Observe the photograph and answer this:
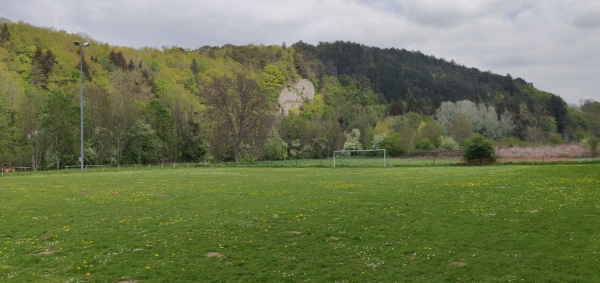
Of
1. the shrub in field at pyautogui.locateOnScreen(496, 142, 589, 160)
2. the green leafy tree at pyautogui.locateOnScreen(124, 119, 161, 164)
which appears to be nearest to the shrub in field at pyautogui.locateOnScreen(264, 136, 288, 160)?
the green leafy tree at pyautogui.locateOnScreen(124, 119, 161, 164)

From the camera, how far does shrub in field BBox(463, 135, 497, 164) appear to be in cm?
6128

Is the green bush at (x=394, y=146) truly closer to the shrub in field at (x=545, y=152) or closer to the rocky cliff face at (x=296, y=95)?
the shrub in field at (x=545, y=152)

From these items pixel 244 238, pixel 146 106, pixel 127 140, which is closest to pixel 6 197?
pixel 244 238

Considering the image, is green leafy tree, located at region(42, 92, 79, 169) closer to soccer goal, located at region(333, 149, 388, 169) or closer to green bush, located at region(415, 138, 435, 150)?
soccer goal, located at region(333, 149, 388, 169)

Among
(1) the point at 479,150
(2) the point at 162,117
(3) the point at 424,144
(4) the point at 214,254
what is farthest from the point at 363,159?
(4) the point at 214,254

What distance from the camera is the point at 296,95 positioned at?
616ft

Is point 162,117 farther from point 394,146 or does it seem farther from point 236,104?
point 394,146

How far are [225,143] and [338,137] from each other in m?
42.7

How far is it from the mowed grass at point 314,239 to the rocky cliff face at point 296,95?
499ft

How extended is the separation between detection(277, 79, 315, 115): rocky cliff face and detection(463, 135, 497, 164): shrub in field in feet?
372

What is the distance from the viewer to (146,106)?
87.8m

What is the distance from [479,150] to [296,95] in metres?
131

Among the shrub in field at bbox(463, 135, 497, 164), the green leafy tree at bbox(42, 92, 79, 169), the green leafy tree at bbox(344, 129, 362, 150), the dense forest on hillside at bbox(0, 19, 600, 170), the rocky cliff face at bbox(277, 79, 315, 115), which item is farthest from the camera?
the rocky cliff face at bbox(277, 79, 315, 115)

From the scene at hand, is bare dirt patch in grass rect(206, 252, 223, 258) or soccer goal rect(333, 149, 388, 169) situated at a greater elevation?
soccer goal rect(333, 149, 388, 169)
